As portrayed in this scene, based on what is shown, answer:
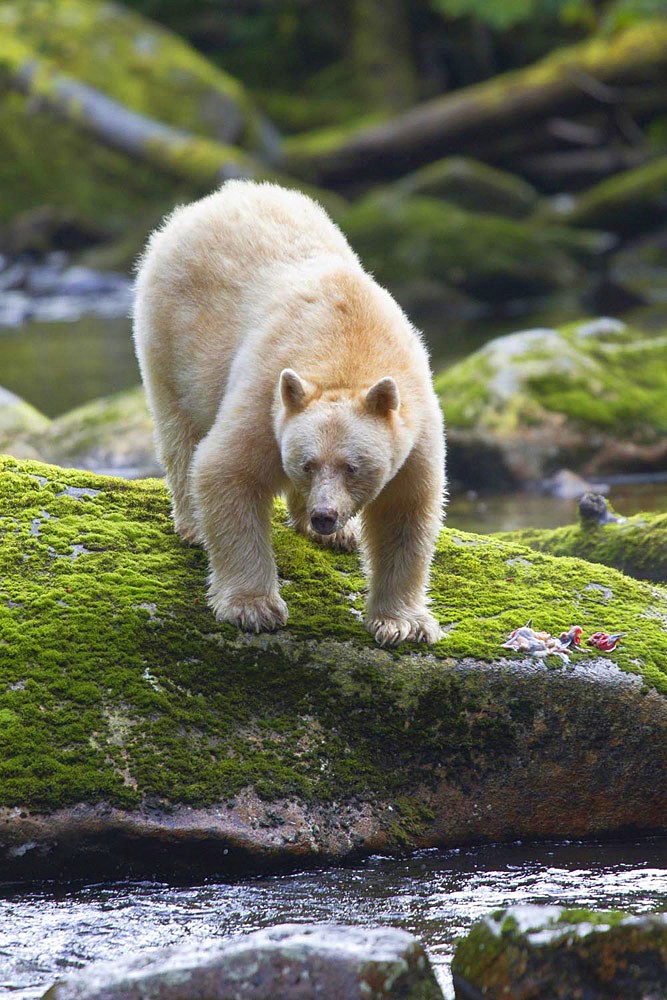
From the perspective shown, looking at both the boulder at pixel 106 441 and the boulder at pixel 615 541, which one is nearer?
the boulder at pixel 615 541

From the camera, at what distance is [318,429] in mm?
5898

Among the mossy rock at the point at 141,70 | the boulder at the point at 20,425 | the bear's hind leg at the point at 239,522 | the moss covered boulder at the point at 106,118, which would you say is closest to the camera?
the bear's hind leg at the point at 239,522

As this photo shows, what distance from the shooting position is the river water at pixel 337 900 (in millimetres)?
5168

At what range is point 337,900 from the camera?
219 inches

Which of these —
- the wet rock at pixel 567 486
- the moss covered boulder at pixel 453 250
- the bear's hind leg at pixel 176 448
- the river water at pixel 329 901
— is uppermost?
the moss covered boulder at pixel 453 250

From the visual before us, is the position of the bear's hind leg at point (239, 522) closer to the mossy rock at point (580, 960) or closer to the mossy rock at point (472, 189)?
the mossy rock at point (580, 960)

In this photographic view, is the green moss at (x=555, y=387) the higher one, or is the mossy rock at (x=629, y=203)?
the mossy rock at (x=629, y=203)

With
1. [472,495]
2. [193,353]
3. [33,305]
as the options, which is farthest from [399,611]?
[33,305]

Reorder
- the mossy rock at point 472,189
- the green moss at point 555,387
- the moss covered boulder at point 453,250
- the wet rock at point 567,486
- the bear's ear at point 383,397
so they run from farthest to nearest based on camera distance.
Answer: the mossy rock at point 472,189 → the moss covered boulder at point 453,250 → the green moss at point 555,387 → the wet rock at point 567,486 → the bear's ear at point 383,397

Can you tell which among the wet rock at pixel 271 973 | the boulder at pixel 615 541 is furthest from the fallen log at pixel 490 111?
the wet rock at pixel 271 973

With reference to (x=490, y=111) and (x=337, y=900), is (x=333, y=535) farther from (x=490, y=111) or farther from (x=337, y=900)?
(x=490, y=111)

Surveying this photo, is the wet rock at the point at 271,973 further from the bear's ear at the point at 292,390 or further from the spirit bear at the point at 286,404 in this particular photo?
the bear's ear at the point at 292,390

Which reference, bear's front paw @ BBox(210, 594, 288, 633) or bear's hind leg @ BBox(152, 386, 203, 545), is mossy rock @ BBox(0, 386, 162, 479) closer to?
bear's hind leg @ BBox(152, 386, 203, 545)

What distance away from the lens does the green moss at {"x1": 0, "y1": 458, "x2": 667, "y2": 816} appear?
588 centimetres
